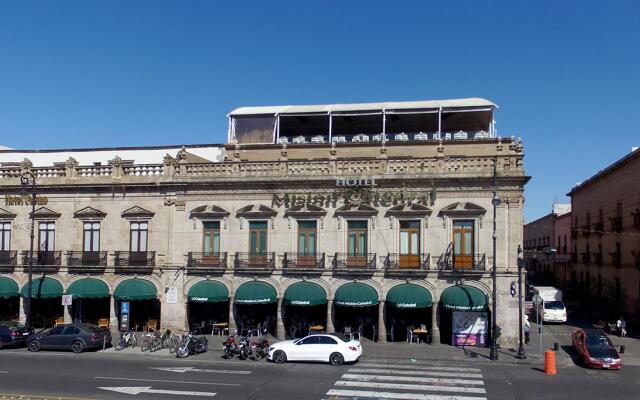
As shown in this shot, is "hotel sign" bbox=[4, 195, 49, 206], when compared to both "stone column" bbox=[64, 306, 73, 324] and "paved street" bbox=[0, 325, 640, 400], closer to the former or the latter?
"stone column" bbox=[64, 306, 73, 324]

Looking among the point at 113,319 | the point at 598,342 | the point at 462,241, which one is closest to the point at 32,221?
the point at 113,319

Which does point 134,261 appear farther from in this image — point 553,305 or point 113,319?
point 553,305

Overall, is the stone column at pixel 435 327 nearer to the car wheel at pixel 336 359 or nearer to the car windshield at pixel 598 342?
the car windshield at pixel 598 342

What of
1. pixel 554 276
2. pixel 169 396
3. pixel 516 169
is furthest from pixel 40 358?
pixel 554 276

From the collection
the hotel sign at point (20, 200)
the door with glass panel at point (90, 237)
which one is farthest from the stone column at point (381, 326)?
the hotel sign at point (20, 200)

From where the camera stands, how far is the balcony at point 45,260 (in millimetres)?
35188

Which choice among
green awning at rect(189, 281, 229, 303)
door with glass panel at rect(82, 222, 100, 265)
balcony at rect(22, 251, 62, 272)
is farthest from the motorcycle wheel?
balcony at rect(22, 251, 62, 272)

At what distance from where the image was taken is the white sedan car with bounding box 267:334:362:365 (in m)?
25.0

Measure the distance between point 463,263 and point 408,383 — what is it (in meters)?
11.3

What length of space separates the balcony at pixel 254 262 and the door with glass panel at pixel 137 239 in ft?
20.0

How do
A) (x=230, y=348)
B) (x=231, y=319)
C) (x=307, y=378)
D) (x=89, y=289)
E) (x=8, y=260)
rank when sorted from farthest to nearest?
1. (x=8, y=260)
2. (x=89, y=289)
3. (x=231, y=319)
4. (x=230, y=348)
5. (x=307, y=378)

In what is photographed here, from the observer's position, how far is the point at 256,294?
32281 mm

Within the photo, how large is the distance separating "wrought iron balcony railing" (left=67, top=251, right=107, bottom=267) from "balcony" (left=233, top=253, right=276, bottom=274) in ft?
Answer: 28.0

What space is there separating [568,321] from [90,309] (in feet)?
115
